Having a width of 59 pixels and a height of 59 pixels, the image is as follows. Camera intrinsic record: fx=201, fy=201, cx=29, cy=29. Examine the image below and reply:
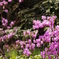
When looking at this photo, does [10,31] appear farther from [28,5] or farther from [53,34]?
[53,34]

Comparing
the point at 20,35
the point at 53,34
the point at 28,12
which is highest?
the point at 53,34

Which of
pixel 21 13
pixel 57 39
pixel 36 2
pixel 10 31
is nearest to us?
pixel 57 39

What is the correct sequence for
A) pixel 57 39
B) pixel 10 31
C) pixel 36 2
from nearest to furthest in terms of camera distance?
pixel 57 39 < pixel 10 31 < pixel 36 2

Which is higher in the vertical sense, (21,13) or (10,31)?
(21,13)

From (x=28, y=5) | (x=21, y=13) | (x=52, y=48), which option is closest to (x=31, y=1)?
(x=28, y=5)

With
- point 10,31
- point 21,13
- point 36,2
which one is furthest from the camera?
point 36,2

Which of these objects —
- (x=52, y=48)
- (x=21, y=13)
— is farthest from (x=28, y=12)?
(x=52, y=48)

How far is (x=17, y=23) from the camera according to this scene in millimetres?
6867

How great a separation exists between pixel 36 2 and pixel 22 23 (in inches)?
38.2

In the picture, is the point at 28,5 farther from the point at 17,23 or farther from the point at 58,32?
the point at 58,32

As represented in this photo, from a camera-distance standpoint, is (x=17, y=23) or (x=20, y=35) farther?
(x=17, y=23)

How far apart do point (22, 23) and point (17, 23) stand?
0.17 metres

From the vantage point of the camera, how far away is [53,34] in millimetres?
3088

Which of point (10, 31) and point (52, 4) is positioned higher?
point (52, 4)
